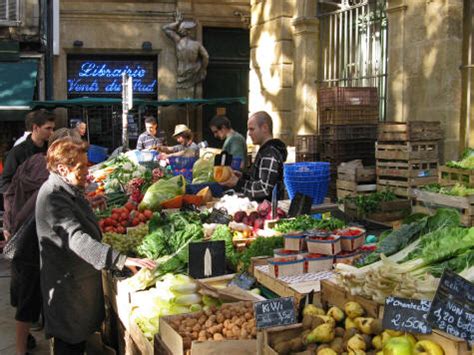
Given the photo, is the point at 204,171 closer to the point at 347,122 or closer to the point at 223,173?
the point at 223,173

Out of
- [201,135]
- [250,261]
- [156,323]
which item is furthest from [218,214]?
[201,135]

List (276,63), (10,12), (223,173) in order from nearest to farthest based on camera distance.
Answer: (223,173), (276,63), (10,12)

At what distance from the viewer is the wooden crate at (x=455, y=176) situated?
277 inches

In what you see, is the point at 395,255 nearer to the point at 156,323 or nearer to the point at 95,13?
the point at 156,323

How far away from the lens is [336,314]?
329cm

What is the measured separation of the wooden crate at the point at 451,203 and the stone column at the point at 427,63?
158 cm

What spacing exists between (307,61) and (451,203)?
18.2 ft

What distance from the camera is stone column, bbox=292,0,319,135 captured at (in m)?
11.6

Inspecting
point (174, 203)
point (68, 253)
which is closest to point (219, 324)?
point (68, 253)

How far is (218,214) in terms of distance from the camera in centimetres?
589

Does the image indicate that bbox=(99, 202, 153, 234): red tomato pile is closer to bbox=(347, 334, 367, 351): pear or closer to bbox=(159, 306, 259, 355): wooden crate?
bbox=(159, 306, 259, 355): wooden crate

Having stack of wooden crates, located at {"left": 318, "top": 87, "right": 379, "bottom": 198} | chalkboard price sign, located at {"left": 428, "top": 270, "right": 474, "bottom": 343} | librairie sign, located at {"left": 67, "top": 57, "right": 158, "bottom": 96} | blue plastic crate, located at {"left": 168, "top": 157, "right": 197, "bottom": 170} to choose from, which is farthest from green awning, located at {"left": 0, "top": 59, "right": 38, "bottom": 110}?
chalkboard price sign, located at {"left": 428, "top": 270, "right": 474, "bottom": 343}

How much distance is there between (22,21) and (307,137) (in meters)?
11.0

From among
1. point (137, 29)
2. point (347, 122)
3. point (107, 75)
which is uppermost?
point (137, 29)
